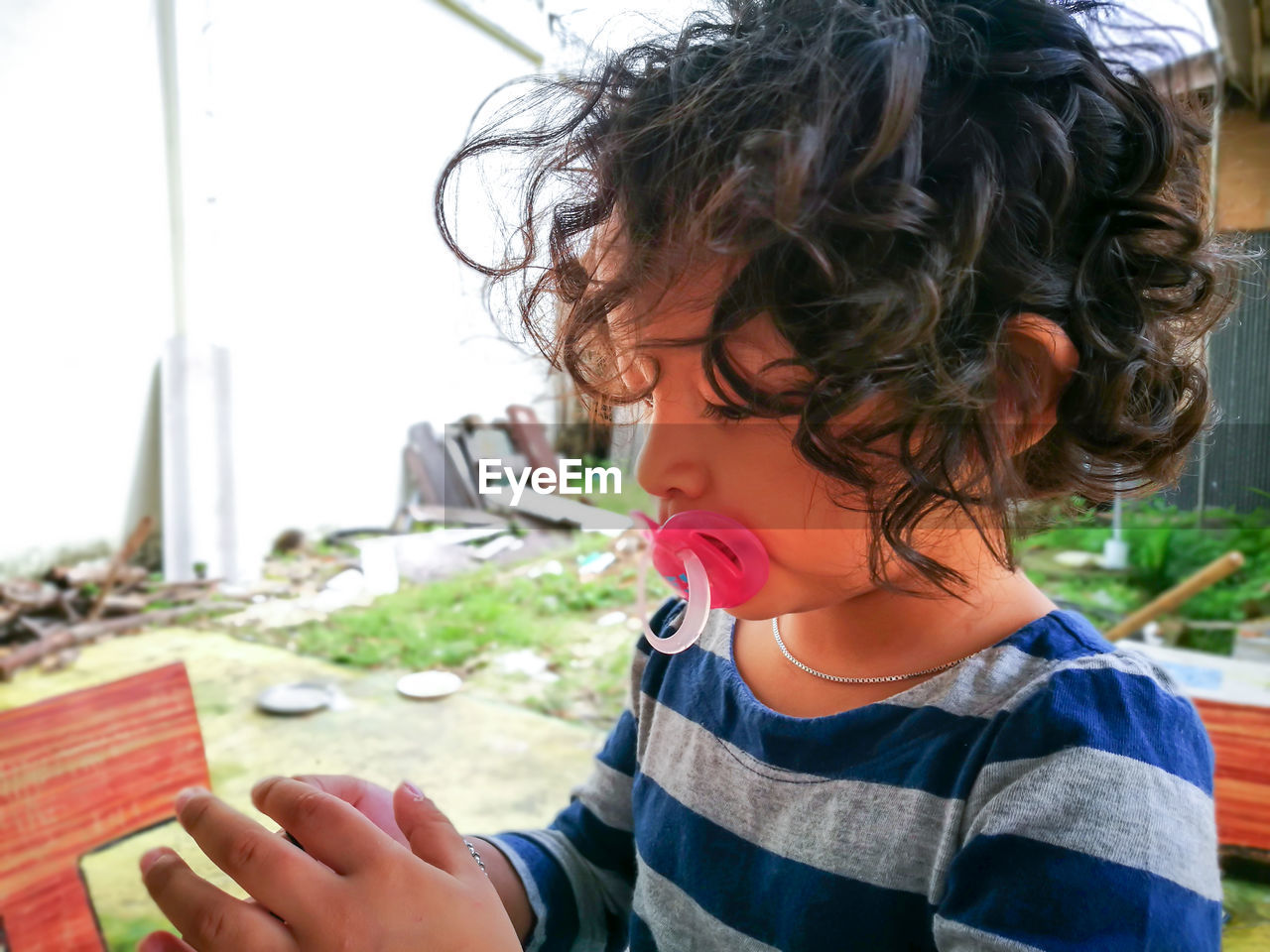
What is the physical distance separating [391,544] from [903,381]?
6.13ft

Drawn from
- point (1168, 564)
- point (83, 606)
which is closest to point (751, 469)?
point (1168, 564)

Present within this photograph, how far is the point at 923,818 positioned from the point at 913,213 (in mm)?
350

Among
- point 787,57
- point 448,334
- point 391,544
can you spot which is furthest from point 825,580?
point 391,544

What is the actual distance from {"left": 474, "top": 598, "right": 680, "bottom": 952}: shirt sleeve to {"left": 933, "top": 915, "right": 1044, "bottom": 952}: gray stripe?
341 mm

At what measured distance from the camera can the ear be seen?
482 millimetres

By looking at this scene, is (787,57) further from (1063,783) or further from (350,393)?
(350,393)

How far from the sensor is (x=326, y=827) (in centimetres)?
44

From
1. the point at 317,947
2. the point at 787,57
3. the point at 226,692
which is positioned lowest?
→ the point at 226,692

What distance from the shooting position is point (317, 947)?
0.40 metres

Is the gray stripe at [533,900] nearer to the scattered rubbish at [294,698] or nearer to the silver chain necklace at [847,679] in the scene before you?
the silver chain necklace at [847,679]

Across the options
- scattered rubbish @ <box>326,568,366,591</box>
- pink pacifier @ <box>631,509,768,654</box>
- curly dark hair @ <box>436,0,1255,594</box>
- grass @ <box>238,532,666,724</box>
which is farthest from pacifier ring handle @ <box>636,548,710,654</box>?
scattered rubbish @ <box>326,568,366,591</box>

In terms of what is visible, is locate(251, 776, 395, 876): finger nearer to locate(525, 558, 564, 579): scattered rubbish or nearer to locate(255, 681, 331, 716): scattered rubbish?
locate(255, 681, 331, 716): scattered rubbish

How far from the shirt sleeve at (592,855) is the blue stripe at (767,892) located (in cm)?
6

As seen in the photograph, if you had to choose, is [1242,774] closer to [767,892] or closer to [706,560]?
[767,892]
